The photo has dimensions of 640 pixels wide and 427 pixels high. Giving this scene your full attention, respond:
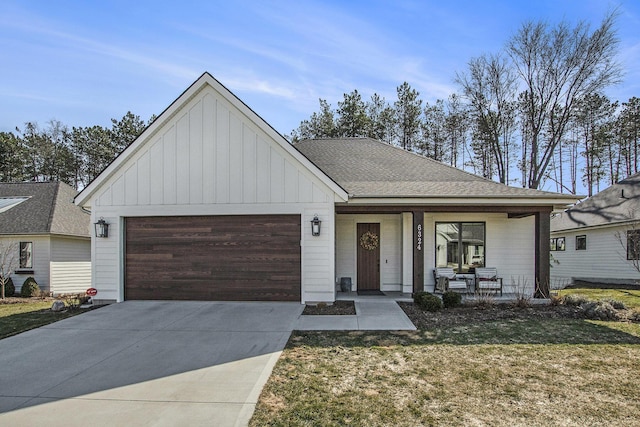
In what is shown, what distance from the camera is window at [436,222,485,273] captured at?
38.0 feet

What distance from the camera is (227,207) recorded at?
9719 millimetres

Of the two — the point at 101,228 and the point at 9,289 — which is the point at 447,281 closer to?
the point at 101,228

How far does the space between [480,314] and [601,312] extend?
2.55m

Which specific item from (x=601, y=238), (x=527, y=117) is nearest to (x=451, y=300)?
(x=601, y=238)

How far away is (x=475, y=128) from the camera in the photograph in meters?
26.8

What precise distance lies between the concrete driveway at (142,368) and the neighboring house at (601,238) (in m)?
14.9

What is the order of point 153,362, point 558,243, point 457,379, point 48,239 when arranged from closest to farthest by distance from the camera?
point 457,379 < point 153,362 < point 48,239 < point 558,243

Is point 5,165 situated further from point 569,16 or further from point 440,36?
point 569,16

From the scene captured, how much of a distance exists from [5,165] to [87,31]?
2610 cm

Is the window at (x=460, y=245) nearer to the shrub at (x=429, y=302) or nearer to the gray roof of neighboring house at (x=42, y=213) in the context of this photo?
the shrub at (x=429, y=302)

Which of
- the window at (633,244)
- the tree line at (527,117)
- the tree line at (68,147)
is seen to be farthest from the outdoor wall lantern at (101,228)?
the tree line at (68,147)

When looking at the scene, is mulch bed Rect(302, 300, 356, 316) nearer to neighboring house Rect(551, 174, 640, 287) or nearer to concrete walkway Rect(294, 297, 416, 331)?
concrete walkway Rect(294, 297, 416, 331)

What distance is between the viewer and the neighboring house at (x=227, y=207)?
9594mm

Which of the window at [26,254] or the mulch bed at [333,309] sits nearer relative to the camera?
the mulch bed at [333,309]
